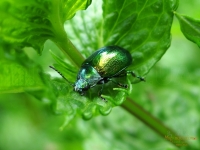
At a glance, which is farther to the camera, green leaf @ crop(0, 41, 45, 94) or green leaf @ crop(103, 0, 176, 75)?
green leaf @ crop(103, 0, 176, 75)

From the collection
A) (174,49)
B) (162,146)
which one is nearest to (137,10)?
(162,146)

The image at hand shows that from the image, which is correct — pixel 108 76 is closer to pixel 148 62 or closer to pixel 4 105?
pixel 148 62

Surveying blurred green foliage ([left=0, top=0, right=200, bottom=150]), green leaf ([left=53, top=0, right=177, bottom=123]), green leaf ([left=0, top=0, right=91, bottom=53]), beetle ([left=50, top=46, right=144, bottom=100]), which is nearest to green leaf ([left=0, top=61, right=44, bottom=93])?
green leaf ([left=0, top=0, right=91, bottom=53])

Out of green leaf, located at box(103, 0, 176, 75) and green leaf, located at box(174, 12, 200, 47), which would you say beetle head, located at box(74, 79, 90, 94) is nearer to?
green leaf, located at box(103, 0, 176, 75)

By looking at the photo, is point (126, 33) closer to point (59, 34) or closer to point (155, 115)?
point (59, 34)

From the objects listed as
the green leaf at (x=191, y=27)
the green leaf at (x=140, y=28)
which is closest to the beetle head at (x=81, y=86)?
the green leaf at (x=140, y=28)

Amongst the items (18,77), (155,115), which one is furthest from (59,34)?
(155,115)
